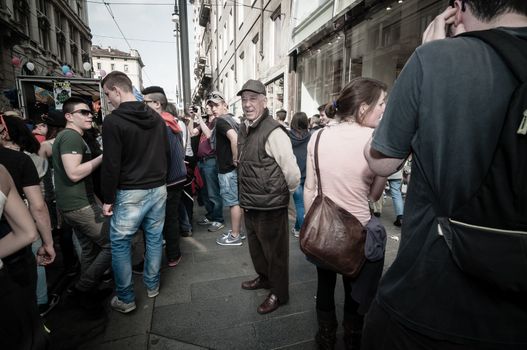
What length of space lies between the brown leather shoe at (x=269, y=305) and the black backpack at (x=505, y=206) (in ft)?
7.06

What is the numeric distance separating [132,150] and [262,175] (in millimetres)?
1176

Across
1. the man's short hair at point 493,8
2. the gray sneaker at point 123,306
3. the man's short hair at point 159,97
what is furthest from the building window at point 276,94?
the man's short hair at point 493,8

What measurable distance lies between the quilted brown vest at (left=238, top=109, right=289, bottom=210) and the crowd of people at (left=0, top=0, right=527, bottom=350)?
1cm

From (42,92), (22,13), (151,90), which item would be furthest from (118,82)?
(22,13)

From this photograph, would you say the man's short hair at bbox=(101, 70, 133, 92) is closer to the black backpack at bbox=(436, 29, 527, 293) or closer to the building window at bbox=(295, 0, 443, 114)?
the black backpack at bbox=(436, 29, 527, 293)

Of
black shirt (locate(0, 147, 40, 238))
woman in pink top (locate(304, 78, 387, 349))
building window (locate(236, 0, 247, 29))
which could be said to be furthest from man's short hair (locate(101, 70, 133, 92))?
building window (locate(236, 0, 247, 29))

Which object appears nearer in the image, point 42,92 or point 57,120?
point 57,120

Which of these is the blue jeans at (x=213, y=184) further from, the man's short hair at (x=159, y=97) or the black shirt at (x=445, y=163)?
the black shirt at (x=445, y=163)

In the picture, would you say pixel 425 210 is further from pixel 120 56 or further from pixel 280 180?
pixel 120 56

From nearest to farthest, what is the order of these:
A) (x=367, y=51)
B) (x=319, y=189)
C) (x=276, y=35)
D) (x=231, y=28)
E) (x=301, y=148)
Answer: (x=319, y=189)
(x=301, y=148)
(x=367, y=51)
(x=276, y=35)
(x=231, y=28)

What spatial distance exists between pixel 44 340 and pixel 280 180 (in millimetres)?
1857

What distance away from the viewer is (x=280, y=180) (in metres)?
2.55

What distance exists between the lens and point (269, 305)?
263 cm

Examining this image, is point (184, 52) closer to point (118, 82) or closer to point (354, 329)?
point (118, 82)
